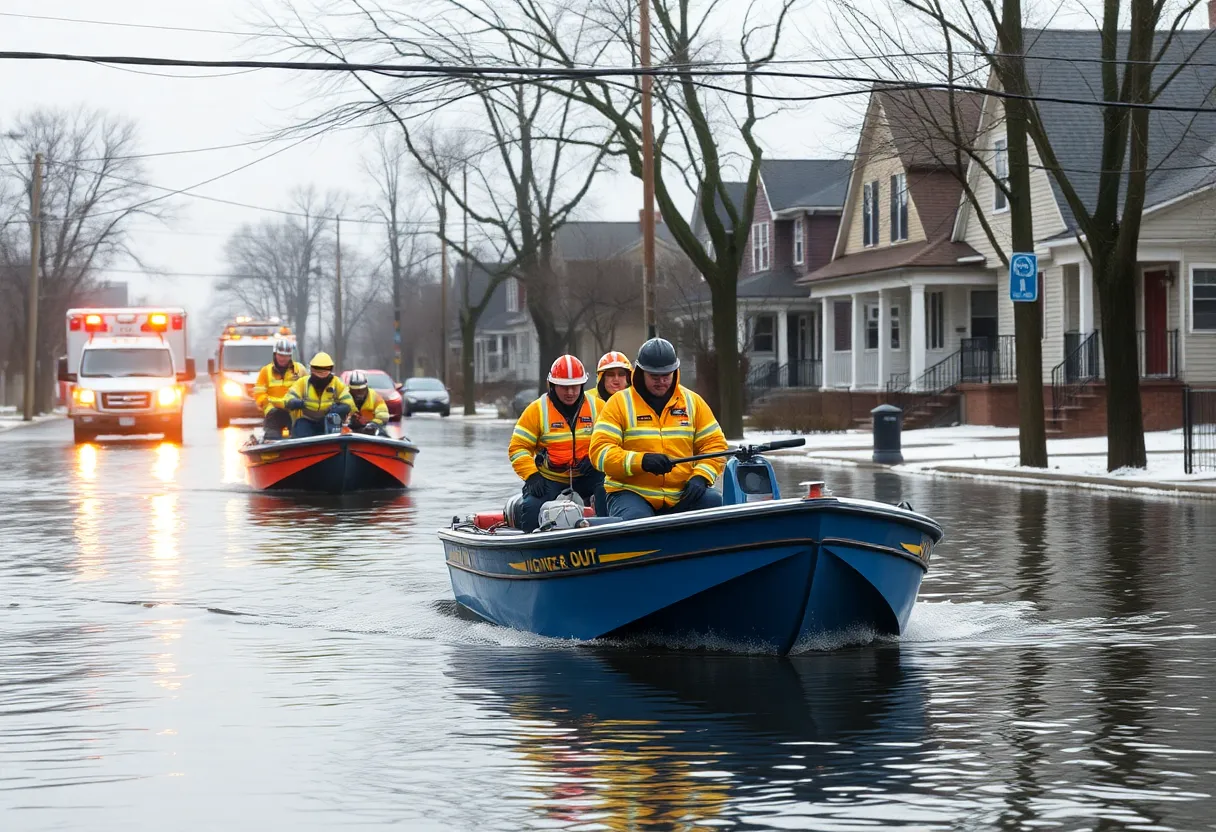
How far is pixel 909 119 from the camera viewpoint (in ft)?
95.1

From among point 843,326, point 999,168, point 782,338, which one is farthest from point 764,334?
point 999,168

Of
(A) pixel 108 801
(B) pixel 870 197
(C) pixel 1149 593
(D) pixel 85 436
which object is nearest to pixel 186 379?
(D) pixel 85 436

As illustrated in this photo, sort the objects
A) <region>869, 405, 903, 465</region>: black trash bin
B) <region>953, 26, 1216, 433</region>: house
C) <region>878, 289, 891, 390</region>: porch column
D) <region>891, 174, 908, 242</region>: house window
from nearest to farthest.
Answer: <region>869, 405, 903, 465</region>: black trash bin < <region>953, 26, 1216, 433</region>: house < <region>878, 289, 891, 390</region>: porch column < <region>891, 174, 908, 242</region>: house window

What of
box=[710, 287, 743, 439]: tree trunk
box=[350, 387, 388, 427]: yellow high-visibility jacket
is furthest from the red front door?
box=[350, 387, 388, 427]: yellow high-visibility jacket

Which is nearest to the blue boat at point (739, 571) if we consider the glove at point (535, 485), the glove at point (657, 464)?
the glove at point (657, 464)

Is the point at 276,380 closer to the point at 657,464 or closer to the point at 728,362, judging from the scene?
the point at 728,362

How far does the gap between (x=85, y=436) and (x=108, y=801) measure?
37260 millimetres

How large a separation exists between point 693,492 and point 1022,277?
1674 cm

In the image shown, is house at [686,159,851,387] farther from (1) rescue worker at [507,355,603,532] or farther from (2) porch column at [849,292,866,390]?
(1) rescue worker at [507,355,603,532]

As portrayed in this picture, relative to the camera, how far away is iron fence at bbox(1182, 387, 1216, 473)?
85.4 ft

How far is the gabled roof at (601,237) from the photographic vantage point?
88.1 metres

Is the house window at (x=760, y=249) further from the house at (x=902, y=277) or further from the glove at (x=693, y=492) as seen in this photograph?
the glove at (x=693, y=492)

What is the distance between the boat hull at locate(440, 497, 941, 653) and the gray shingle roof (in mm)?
29160

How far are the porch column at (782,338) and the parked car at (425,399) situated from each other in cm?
1398
